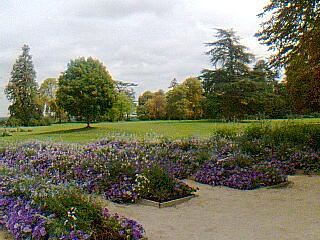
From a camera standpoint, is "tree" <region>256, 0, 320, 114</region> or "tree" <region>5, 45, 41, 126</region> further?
"tree" <region>5, 45, 41, 126</region>

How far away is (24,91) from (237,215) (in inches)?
1570

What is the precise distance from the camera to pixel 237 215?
14.5 feet

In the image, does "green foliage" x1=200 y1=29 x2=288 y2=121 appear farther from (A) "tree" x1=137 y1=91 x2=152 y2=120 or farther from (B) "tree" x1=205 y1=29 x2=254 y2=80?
(A) "tree" x1=137 y1=91 x2=152 y2=120

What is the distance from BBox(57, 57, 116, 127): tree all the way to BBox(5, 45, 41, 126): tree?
1861 cm

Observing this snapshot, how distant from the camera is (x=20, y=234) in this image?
11.2ft

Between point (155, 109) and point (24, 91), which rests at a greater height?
point (24, 91)

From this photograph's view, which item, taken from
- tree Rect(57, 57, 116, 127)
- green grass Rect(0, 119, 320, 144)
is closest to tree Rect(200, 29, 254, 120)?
green grass Rect(0, 119, 320, 144)

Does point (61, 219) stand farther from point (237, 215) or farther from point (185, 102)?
point (185, 102)

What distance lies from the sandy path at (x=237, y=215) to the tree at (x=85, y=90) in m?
14.4

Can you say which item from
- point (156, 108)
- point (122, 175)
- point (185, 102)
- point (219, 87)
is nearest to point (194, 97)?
point (185, 102)

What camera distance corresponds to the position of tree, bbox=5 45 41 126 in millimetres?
37438

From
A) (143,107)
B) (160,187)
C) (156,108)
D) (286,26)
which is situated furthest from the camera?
(143,107)

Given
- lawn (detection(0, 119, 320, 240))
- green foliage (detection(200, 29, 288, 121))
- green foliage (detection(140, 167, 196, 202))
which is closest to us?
lawn (detection(0, 119, 320, 240))

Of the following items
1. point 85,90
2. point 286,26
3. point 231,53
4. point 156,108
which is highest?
point 231,53
